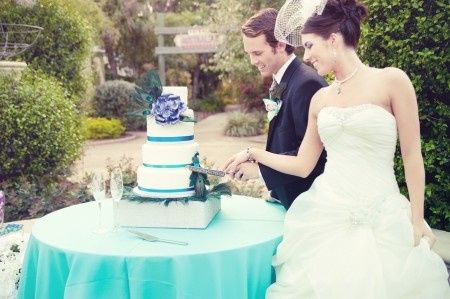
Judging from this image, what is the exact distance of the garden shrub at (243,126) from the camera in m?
17.1

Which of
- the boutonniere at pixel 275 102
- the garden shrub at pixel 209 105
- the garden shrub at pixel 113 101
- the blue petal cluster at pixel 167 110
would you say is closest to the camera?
the blue petal cluster at pixel 167 110

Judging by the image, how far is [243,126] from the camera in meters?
17.2

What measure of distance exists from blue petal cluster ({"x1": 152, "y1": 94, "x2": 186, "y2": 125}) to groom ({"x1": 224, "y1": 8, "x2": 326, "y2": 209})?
1.69ft

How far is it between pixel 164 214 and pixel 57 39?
6314 mm

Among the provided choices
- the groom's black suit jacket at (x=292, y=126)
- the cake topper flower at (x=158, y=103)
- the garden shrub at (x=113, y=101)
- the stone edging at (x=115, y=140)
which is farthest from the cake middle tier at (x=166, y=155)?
the garden shrub at (x=113, y=101)

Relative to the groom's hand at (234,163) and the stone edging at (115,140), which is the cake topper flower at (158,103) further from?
the stone edging at (115,140)

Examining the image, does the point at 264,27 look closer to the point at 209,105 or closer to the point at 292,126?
the point at 292,126

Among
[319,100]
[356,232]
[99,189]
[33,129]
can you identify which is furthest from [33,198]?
[356,232]

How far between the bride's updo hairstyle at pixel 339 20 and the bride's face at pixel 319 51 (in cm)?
3

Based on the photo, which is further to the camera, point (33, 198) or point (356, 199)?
point (33, 198)

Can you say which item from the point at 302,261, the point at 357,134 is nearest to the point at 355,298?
the point at 302,261

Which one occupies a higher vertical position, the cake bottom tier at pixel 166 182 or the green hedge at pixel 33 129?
the cake bottom tier at pixel 166 182

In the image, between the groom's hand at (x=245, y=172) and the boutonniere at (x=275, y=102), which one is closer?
the groom's hand at (x=245, y=172)

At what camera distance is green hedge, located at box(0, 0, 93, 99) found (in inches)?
319
